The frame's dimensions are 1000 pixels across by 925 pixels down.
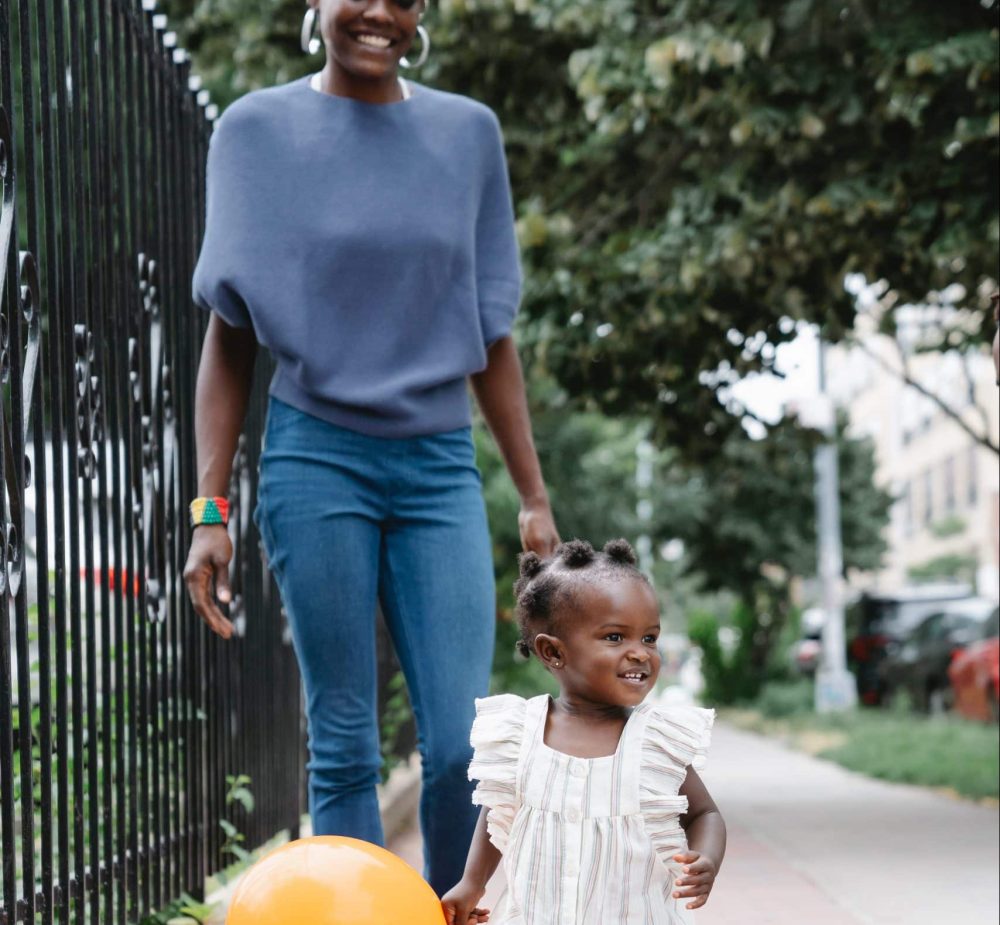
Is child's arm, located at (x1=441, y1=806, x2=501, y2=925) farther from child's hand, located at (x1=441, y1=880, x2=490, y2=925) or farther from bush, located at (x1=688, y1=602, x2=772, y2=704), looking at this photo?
bush, located at (x1=688, y1=602, x2=772, y2=704)

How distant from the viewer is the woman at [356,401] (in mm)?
3250

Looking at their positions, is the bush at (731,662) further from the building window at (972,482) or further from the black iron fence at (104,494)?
the building window at (972,482)

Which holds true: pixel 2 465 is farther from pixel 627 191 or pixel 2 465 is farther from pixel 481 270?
pixel 627 191

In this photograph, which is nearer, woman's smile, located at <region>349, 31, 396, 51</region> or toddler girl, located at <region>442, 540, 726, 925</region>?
toddler girl, located at <region>442, 540, 726, 925</region>

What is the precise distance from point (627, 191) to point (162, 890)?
6777 millimetres

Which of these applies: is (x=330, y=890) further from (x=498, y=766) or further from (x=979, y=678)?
(x=979, y=678)

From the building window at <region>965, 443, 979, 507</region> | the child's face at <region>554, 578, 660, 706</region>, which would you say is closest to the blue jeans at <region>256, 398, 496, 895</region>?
the child's face at <region>554, 578, 660, 706</region>

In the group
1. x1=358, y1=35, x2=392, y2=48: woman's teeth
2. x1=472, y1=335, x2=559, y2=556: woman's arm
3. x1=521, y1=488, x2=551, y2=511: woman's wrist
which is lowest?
A: x1=521, y1=488, x2=551, y2=511: woman's wrist

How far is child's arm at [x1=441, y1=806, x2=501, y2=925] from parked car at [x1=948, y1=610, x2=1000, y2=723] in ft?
42.9

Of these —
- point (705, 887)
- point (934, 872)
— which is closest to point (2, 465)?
point (705, 887)

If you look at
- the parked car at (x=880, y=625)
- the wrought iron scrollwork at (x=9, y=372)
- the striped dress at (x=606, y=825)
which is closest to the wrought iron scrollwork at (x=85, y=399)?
the wrought iron scrollwork at (x=9, y=372)

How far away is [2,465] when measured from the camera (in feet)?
10.2

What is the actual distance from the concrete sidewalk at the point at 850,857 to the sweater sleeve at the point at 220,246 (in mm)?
2657

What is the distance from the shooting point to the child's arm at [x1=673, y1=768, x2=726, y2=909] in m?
2.51
